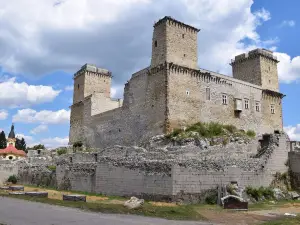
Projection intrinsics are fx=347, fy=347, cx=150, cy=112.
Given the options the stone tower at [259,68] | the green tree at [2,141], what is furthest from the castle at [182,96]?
the green tree at [2,141]

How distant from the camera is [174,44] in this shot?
30609 mm

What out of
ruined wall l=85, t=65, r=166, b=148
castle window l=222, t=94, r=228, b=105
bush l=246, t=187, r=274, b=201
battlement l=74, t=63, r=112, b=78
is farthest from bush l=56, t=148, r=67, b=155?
bush l=246, t=187, r=274, b=201

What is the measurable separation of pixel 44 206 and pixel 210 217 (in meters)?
6.56

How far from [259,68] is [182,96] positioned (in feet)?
45.2

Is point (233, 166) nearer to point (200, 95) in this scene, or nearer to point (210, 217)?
point (210, 217)

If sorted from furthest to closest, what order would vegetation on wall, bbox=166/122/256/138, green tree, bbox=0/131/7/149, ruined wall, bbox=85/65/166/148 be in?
green tree, bbox=0/131/7/149
ruined wall, bbox=85/65/166/148
vegetation on wall, bbox=166/122/256/138

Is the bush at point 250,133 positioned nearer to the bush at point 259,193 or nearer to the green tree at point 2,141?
the bush at point 259,193

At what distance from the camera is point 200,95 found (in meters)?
31.5

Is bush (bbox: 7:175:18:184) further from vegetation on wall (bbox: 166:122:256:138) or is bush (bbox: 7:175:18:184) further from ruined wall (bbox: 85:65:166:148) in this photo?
vegetation on wall (bbox: 166:122:256:138)

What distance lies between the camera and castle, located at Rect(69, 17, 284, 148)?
2978 cm

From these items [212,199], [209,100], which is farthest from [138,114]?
[212,199]

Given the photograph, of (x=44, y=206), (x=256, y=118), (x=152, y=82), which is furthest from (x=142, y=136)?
(x=44, y=206)

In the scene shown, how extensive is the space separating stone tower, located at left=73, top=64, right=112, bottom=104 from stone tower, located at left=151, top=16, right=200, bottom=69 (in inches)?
672

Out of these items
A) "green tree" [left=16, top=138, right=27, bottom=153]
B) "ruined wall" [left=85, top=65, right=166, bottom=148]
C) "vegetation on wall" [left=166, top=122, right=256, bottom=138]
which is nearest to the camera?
"vegetation on wall" [left=166, top=122, right=256, bottom=138]
